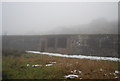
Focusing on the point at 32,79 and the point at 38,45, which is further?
the point at 38,45

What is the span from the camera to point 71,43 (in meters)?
11.6

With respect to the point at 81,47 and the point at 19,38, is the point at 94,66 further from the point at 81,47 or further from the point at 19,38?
the point at 19,38

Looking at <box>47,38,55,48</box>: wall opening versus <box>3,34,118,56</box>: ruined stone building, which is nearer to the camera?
<box>3,34,118,56</box>: ruined stone building

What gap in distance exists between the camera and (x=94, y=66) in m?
6.87

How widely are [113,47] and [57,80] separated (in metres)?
6.63

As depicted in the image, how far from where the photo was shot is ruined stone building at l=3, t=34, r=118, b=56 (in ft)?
32.5

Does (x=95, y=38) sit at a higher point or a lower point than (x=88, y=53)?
higher

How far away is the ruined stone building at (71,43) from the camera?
991 cm

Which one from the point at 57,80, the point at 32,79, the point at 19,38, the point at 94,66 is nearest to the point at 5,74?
the point at 32,79

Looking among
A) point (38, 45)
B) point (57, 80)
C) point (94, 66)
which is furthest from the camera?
point (38, 45)

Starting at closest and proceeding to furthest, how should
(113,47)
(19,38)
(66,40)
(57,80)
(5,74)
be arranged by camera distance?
(57,80) < (5,74) < (113,47) < (66,40) < (19,38)

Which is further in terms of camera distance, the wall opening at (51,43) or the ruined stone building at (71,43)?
the wall opening at (51,43)

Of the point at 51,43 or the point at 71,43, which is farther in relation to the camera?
the point at 51,43

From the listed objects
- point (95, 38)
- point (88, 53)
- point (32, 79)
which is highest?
point (95, 38)
